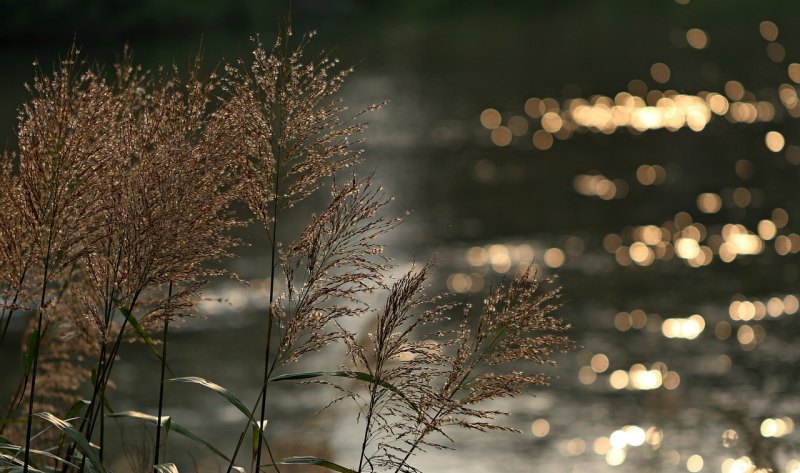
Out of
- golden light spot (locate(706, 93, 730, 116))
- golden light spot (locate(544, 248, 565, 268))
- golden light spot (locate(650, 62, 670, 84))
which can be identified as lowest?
golden light spot (locate(544, 248, 565, 268))

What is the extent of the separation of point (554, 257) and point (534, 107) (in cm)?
803

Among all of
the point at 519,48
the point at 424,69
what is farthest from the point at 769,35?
the point at 424,69

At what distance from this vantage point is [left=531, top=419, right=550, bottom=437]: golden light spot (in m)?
7.77

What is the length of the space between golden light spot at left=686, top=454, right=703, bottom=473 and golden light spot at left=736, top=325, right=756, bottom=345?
7.99 ft

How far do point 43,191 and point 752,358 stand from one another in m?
7.87

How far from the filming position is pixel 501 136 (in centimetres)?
1728

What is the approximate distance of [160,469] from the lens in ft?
7.29

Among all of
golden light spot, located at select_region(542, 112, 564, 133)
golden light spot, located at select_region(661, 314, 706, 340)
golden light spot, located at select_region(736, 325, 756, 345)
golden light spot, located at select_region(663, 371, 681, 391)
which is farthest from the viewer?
golden light spot, located at select_region(542, 112, 564, 133)

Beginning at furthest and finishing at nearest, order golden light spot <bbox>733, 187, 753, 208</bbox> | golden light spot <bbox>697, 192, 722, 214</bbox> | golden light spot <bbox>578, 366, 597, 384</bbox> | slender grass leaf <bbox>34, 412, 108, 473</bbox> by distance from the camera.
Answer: golden light spot <bbox>733, 187, 753, 208</bbox>, golden light spot <bbox>697, 192, 722, 214</bbox>, golden light spot <bbox>578, 366, 597, 384</bbox>, slender grass leaf <bbox>34, 412, 108, 473</bbox>

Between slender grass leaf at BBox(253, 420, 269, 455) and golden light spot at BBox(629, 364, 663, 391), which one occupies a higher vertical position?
golden light spot at BBox(629, 364, 663, 391)

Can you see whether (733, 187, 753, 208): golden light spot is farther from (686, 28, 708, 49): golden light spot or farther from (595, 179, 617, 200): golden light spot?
(686, 28, 708, 49): golden light spot

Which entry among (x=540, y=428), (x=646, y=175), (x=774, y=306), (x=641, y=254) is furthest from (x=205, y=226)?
(x=646, y=175)

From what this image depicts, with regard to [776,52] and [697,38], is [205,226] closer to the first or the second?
[776,52]

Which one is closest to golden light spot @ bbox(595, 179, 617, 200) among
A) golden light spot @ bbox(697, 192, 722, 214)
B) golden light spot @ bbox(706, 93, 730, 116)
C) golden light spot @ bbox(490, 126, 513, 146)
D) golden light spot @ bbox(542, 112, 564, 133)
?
golden light spot @ bbox(697, 192, 722, 214)
